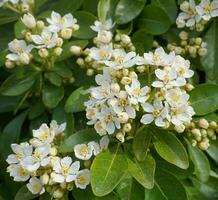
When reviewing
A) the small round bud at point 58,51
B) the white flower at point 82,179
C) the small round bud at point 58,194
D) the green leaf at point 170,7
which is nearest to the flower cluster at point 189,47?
the green leaf at point 170,7

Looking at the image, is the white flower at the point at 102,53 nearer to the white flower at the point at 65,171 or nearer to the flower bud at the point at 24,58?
the flower bud at the point at 24,58

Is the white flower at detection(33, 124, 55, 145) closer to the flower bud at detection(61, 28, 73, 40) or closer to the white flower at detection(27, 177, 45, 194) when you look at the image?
the white flower at detection(27, 177, 45, 194)

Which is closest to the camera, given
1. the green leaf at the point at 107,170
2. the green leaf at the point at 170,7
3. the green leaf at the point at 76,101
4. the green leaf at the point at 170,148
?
the green leaf at the point at 107,170

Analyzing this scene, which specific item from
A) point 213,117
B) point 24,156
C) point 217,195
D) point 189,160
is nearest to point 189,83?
point 213,117

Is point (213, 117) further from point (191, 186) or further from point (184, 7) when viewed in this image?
point (184, 7)

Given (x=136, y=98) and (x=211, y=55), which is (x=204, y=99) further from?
(x=136, y=98)

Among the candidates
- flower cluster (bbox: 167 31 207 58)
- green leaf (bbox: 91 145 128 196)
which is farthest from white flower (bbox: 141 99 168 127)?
flower cluster (bbox: 167 31 207 58)
